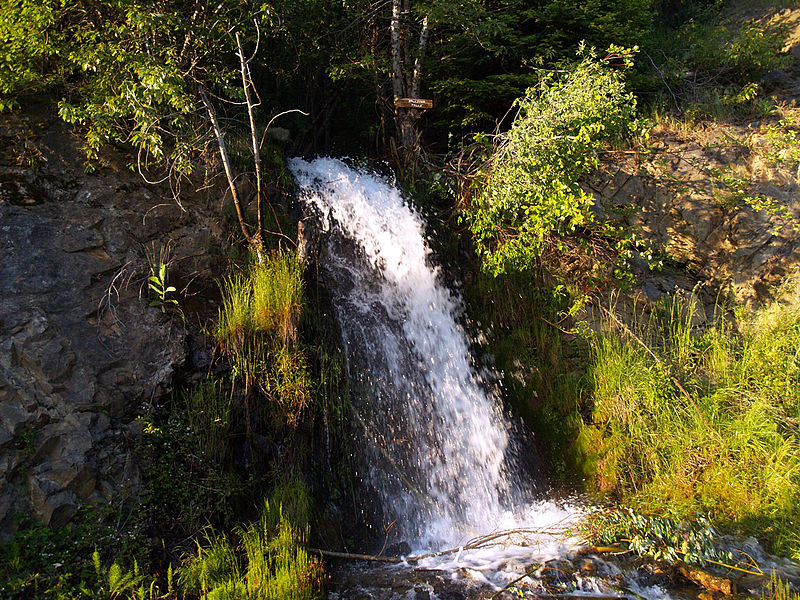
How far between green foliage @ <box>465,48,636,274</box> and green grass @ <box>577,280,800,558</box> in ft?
4.78

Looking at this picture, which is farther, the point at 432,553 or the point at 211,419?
the point at 432,553

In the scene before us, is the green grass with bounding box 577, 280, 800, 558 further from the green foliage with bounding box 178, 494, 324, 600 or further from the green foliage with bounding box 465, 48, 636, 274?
the green foliage with bounding box 178, 494, 324, 600

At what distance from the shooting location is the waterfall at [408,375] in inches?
191

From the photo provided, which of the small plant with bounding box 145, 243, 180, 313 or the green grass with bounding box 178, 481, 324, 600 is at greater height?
the small plant with bounding box 145, 243, 180, 313

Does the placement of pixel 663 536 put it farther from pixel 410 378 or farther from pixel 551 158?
pixel 551 158

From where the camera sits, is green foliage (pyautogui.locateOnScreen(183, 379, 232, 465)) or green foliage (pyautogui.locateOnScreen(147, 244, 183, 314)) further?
green foliage (pyautogui.locateOnScreen(147, 244, 183, 314))

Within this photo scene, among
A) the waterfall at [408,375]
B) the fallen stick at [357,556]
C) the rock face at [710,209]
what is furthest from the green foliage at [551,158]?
the fallen stick at [357,556]

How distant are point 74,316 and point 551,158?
470 centimetres

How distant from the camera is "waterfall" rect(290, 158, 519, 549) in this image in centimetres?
486

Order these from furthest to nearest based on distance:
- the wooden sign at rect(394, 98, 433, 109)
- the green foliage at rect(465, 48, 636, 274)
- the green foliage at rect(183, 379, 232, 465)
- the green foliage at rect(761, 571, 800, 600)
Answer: the wooden sign at rect(394, 98, 433, 109) → the green foliage at rect(465, 48, 636, 274) → the green foliage at rect(183, 379, 232, 465) → the green foliage at rect(761, 571, 800, 600)

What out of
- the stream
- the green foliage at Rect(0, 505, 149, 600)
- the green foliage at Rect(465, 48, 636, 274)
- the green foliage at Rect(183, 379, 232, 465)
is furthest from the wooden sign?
the green foliage at Rect(0, 505, 149, 600)

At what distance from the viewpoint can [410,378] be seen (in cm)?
542

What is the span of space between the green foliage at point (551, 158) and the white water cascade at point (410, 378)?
103 cm

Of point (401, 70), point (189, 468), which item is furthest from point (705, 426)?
point (401, 70)
